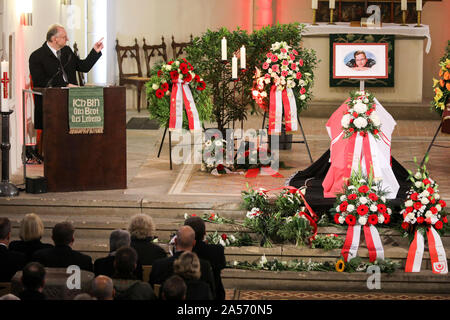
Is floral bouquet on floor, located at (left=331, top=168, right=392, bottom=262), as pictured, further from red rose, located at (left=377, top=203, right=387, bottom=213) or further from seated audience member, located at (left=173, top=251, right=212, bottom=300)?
seated audience member, located at (left=173, top=251, right=212, bottom=300)

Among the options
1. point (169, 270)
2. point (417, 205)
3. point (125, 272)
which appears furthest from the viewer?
point (417, 205)

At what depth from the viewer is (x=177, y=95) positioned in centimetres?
1071

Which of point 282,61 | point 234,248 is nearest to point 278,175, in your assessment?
point 282,61

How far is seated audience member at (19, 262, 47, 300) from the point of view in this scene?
219 inches

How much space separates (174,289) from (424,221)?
3823mm

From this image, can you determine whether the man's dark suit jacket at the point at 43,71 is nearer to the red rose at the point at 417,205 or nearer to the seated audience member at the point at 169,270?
the red rose at the point at 417,205

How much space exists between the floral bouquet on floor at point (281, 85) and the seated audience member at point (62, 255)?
16.4ft

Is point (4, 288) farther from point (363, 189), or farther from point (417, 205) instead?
point (417, 205)

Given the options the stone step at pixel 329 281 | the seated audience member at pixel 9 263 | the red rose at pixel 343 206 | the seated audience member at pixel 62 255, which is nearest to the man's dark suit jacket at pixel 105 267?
the seated audience member at pixel 62 255

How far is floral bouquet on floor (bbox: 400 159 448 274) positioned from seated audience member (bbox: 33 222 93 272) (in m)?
3.22

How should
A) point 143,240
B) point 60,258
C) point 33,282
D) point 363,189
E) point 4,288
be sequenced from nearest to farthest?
point 33,282 < point 4,288 < point 60,258 < point 143,240 < point 363,189

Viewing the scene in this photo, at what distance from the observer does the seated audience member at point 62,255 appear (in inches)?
255

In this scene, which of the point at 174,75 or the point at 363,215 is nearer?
the point at 363,215

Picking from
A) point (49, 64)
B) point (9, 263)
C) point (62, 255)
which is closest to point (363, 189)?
point (62, 255)
